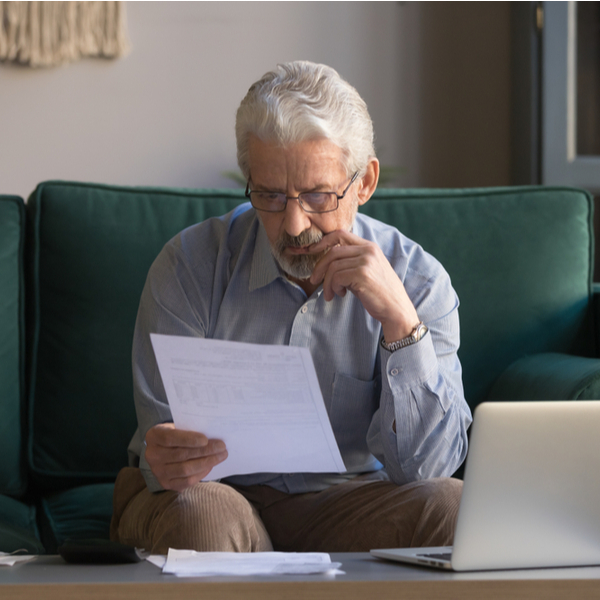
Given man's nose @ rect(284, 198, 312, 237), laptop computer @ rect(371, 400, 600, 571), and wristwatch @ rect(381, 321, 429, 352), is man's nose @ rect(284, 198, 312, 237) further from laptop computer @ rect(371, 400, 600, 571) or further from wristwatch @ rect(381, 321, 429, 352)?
laptop computer @ rect(371, 400, 600, 571)

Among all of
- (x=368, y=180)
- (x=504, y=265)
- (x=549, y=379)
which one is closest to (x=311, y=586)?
(x=368, y=180)

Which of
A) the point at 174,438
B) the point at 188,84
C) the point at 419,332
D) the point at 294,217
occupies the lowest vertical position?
the point at 174,438

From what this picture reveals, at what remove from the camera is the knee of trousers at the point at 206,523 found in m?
0.89

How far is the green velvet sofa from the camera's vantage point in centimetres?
148

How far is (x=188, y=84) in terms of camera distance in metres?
2.34

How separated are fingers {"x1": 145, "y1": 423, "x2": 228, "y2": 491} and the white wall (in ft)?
4.93

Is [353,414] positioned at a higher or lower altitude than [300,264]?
lower

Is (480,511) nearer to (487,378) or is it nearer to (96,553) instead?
(96,553)

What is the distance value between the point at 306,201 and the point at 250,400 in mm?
386

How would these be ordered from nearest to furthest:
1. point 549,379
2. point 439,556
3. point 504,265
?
point 439,556 < point 549,379 < point 504,265

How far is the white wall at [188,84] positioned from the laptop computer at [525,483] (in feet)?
6.14

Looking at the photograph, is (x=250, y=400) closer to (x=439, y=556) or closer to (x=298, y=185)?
(x=439, y=556)

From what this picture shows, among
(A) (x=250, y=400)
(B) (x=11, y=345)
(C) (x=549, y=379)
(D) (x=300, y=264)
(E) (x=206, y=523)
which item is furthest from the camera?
(B) (x=11, y=345)

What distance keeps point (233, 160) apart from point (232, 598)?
1957 millimetres
